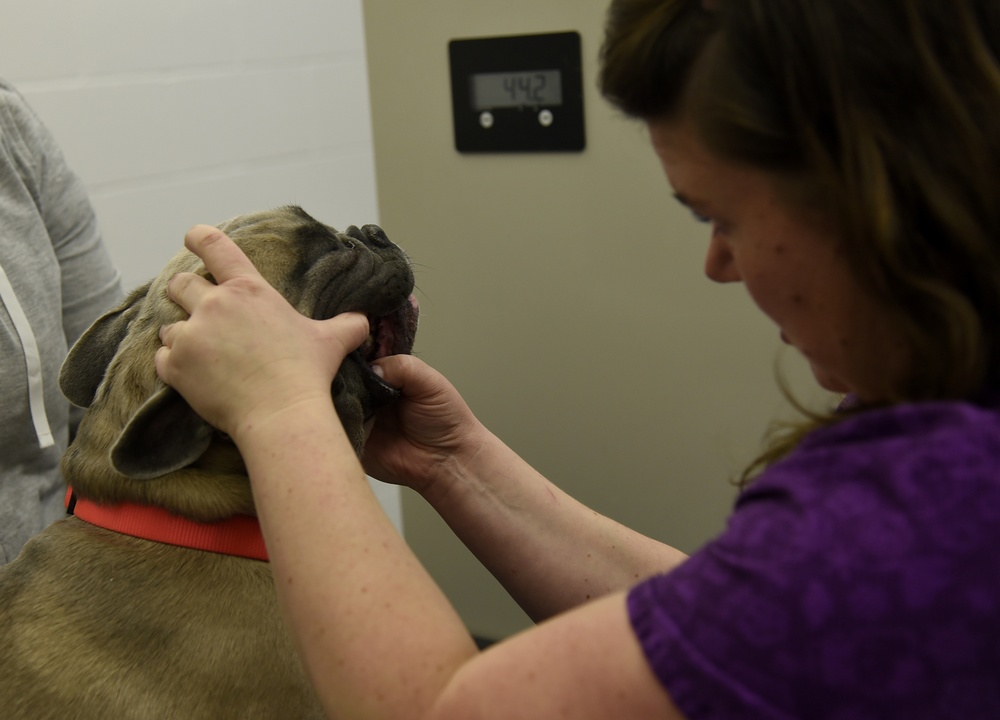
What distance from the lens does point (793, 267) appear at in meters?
0.75

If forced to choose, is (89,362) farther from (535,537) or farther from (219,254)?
(535,537)

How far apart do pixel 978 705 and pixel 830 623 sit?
108 millimetres

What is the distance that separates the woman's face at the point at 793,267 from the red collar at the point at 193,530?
588mm

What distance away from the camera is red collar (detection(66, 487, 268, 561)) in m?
1.07

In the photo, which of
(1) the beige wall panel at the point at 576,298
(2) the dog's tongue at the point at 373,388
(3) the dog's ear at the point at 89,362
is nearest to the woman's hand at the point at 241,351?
(2) the dog's tongue at the point at 373,388

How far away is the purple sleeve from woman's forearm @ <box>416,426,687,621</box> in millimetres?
607

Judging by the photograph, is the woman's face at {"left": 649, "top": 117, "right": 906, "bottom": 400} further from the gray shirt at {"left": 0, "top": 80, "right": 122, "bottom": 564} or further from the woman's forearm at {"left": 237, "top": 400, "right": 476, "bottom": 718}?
the gray shirt at {"left": 0, "top": 80, "right": 122, "bottom": 564}

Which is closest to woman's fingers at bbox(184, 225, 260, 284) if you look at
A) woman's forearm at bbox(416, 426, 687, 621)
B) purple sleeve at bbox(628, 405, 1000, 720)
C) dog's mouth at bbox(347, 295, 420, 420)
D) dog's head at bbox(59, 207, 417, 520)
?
dog's head at bbox(59, 207, 417, 520)

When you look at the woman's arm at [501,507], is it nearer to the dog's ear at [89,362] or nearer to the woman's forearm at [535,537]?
the woman's forearm at [535,537]

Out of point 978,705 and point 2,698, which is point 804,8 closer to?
point 978,705

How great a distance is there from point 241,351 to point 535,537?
518mm

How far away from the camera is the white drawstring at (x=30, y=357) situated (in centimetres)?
A: 138

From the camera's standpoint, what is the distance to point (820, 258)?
2.41ft

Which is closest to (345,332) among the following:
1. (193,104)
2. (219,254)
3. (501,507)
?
(219,254)
